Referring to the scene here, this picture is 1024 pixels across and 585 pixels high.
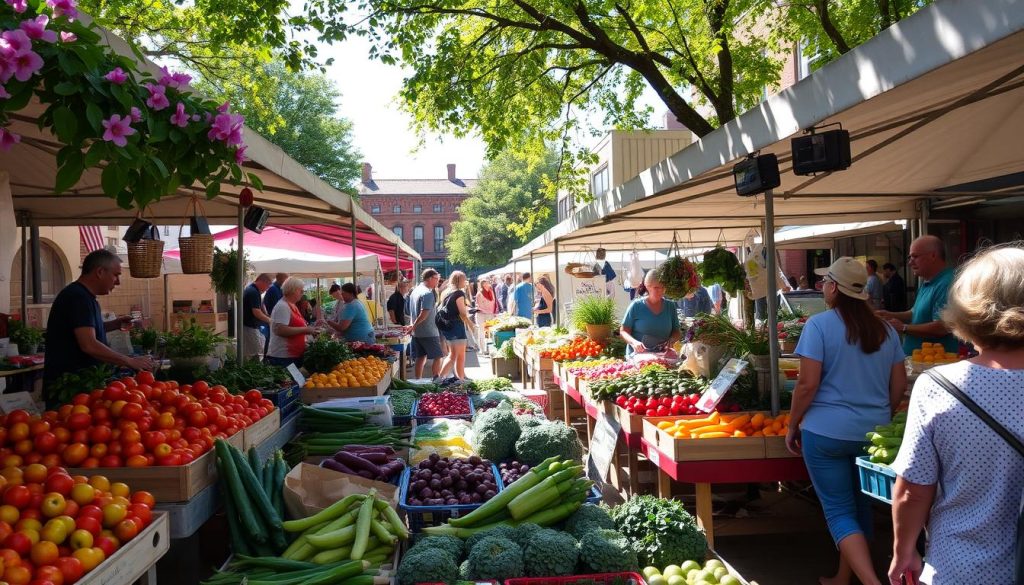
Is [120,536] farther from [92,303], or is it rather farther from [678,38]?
[678,38]

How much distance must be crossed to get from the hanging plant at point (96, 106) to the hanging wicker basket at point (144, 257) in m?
3.32

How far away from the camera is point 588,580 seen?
2801mm

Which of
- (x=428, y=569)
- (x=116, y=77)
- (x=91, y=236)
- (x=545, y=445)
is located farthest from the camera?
(x=91, y=236)

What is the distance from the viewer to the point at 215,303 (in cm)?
2119

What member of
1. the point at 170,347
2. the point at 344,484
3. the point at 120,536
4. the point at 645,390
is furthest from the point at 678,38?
the point at 120,536

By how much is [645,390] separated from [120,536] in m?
3.82

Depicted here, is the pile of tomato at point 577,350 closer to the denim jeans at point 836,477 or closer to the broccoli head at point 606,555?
the denim jeans at point 836,477

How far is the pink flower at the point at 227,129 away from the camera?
2482mm

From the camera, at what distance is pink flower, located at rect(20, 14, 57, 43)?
1900 mm

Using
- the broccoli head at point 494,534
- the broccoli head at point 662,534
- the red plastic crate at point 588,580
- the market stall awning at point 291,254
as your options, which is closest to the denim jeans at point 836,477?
the broccoli head at point 662,534

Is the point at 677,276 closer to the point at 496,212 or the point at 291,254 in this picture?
the point at 291,254

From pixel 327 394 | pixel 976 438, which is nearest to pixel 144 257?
pixel 327 394

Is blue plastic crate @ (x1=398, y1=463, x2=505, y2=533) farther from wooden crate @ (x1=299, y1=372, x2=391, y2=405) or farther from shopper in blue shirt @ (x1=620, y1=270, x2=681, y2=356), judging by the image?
shopper in blue shirt @ (x1=620, y1=270, x2=681, y2=356)

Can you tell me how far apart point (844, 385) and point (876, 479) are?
1.71 ft
